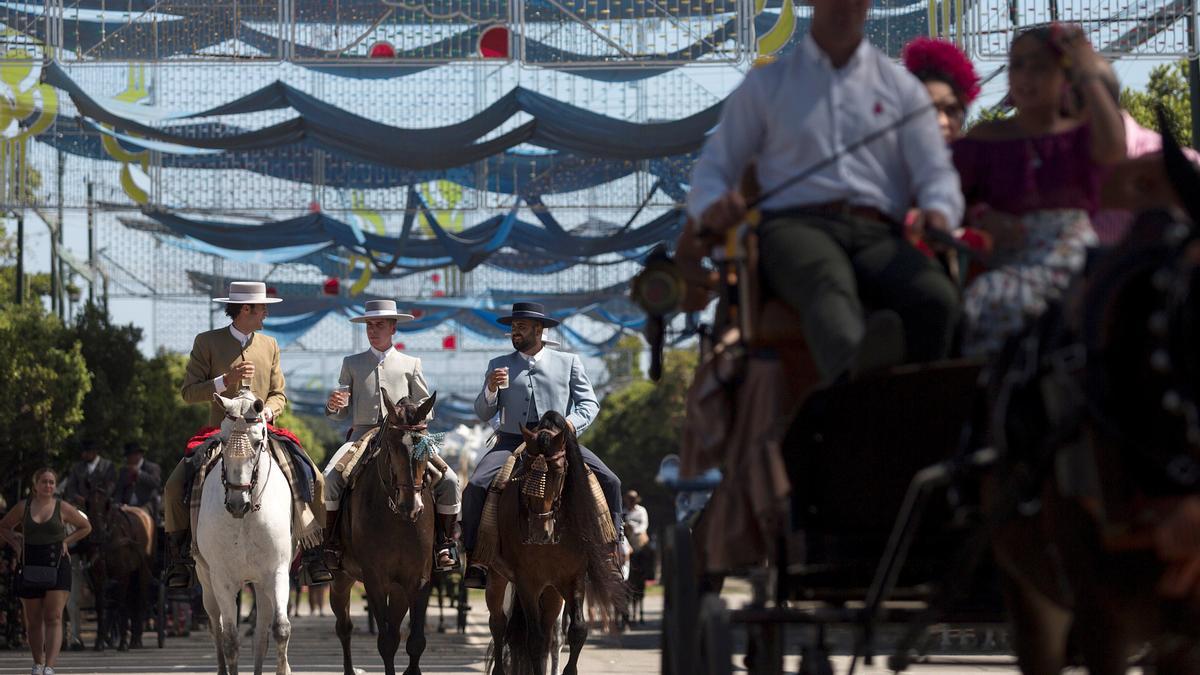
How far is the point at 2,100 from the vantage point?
848 inches

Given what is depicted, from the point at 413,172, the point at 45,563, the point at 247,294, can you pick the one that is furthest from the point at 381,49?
the point at 45,563

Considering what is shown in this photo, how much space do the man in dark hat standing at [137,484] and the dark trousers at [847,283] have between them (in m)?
22.9

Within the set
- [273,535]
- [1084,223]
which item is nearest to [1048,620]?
[1084,223]

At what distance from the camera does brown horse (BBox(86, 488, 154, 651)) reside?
26.0 meters

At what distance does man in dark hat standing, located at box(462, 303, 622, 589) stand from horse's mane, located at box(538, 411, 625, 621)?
0.49 meters

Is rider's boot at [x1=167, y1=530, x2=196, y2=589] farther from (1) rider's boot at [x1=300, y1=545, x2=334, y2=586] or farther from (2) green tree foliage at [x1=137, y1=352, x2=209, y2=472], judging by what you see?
(2) green tree foliage at [x1=137, y1=352, x2=209, y2=472]

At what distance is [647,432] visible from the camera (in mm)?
63875

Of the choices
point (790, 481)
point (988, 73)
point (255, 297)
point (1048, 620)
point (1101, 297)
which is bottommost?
point (1048, 620)

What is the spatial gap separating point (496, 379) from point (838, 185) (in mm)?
8089

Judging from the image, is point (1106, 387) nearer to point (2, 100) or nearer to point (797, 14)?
point (797, 14)

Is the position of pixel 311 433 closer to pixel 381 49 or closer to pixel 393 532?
pixel 381 49

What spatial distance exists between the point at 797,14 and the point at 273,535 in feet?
30.6

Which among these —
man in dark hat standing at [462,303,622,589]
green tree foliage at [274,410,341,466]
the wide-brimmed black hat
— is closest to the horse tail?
man in dark hat standing at [462,303,622,589]

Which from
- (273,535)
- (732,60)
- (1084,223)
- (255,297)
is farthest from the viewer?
(732,60)
